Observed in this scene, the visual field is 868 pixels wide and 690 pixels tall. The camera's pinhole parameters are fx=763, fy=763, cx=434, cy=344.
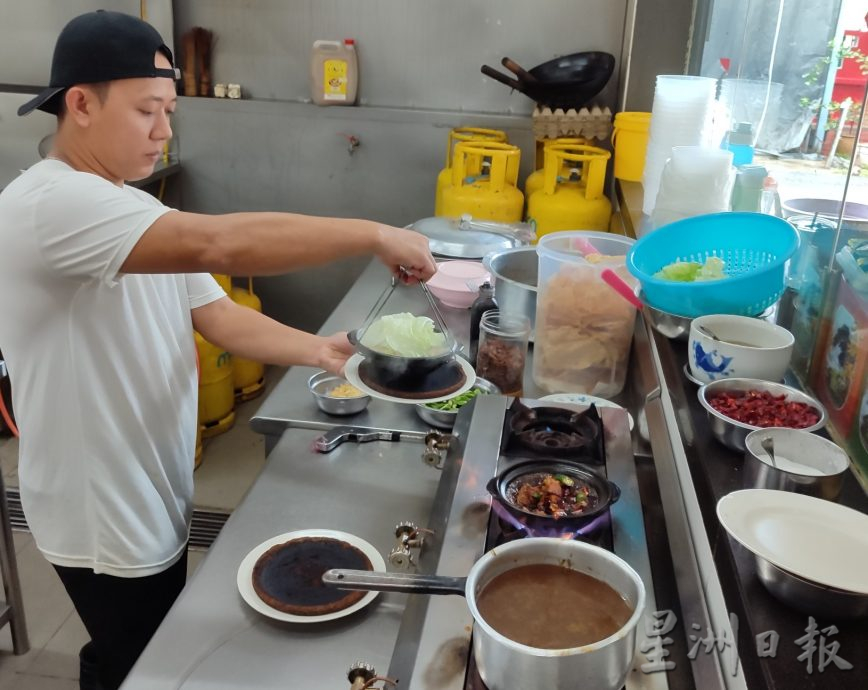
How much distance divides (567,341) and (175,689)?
1.12 m

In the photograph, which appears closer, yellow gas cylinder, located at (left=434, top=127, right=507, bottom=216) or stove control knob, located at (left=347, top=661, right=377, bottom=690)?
stove control knob, located at (left=347, top=661, right=377, bottom=690)

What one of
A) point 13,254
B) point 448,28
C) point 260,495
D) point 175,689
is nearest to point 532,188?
point 448,28

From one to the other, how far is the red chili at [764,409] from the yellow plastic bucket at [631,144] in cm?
186

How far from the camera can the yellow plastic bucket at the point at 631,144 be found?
2801mm

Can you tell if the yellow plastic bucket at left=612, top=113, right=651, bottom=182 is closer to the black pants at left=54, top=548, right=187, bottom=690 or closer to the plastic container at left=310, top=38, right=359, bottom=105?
the plastic container at left=310, top=38, right=359, bottom=105

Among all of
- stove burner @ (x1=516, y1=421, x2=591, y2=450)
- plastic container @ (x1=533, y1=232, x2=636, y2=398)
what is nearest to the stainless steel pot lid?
plastic container @ (x1=533, y1=232, x2=636, y2=398)

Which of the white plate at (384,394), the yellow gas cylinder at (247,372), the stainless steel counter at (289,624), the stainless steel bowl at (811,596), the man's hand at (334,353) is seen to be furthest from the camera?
the yellow gas cylinder at (247,372)

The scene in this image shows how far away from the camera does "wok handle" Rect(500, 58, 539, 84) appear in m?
3.14

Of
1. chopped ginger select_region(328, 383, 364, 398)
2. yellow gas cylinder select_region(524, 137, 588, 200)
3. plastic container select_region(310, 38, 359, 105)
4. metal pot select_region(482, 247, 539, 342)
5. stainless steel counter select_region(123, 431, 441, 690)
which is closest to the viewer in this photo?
stainless steel counter select_region(123, 431, 441, 690)

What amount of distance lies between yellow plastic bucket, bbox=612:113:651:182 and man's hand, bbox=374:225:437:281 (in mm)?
1698

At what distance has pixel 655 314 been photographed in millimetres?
1424

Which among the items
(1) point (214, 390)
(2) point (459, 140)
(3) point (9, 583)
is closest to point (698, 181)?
(2) point (459, 140)

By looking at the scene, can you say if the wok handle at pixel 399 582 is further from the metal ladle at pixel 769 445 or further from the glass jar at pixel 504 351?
the glass jar at pixel 504 351

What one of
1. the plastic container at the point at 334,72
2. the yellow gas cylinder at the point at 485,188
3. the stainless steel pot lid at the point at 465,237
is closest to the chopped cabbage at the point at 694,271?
the stainless steel pot lid at the point at 465,237
